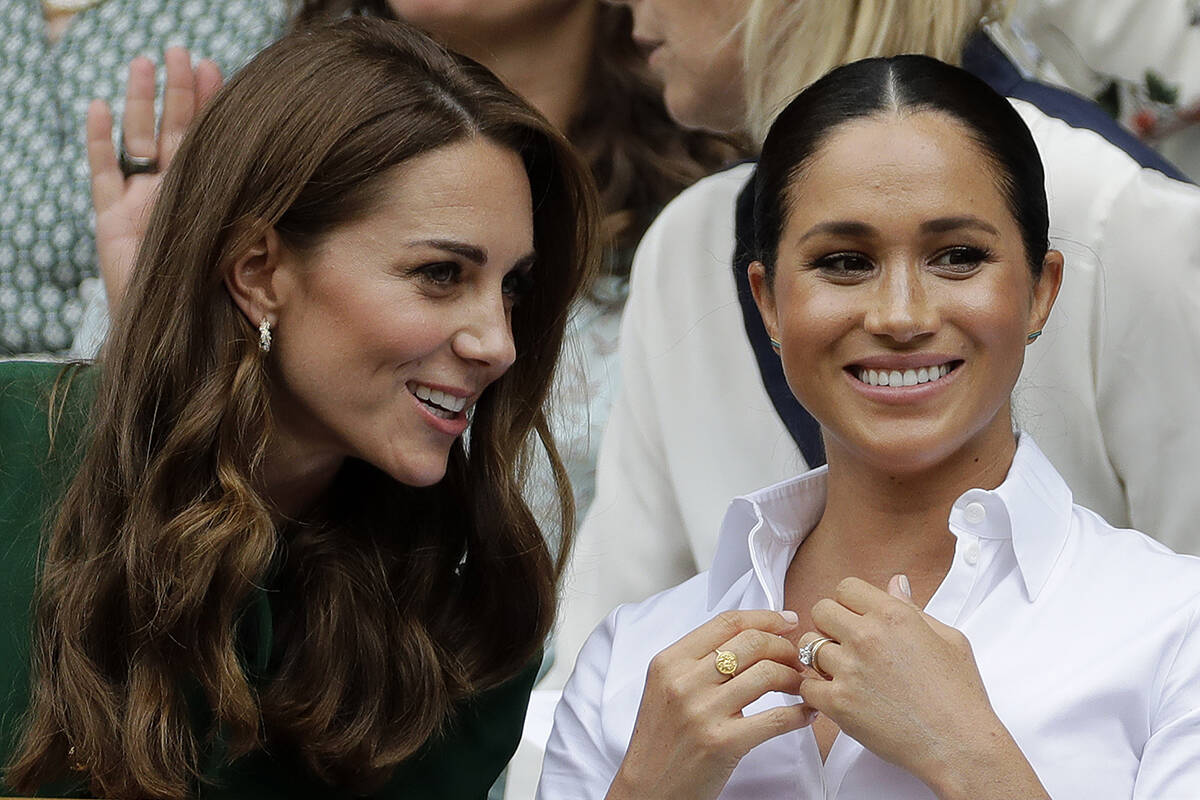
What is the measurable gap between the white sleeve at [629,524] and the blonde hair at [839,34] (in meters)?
0.30

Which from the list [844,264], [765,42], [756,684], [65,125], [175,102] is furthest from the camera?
[65,125]

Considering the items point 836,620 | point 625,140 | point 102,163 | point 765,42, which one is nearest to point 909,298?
point 836,620

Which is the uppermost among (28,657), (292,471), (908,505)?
(908,505)

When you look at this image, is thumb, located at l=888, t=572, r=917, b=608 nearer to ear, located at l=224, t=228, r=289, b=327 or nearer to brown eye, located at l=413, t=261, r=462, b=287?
brown eye, located at l=413, t=261, r=462, b=287

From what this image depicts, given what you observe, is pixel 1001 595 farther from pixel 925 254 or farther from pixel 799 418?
pixel 799 418

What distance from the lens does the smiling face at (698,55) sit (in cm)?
197

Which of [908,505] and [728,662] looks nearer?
[728,662]

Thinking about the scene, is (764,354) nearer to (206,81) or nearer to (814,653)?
(814,653)

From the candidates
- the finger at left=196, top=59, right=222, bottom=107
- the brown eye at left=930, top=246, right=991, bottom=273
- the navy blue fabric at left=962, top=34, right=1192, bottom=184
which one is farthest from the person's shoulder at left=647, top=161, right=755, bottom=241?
the brown eye at left=930, top=246, right=991, bottom=273

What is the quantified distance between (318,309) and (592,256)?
1.03 feet

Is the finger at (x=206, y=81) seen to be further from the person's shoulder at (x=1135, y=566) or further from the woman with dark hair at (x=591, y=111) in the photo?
the person's shoulder at (x=1135, y=566)

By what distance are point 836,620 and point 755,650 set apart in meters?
0.07

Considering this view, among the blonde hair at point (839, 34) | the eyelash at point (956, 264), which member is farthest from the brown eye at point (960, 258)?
the blonde hair at point (839, 34)

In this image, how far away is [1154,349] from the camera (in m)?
1.59
